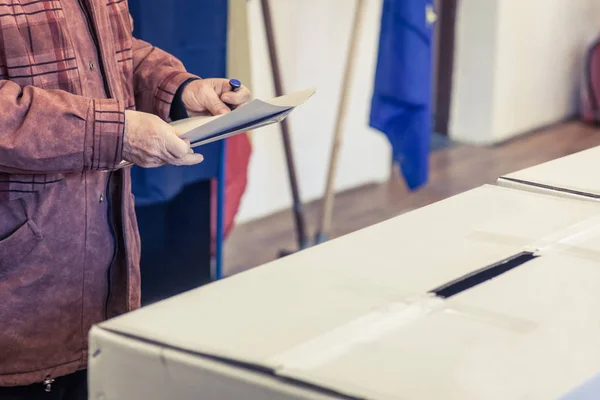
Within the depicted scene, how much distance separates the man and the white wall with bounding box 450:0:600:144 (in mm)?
3639

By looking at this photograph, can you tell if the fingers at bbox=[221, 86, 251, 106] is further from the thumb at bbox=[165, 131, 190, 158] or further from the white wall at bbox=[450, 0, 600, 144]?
the white wall at bbox=[450, 0, 600, 144]

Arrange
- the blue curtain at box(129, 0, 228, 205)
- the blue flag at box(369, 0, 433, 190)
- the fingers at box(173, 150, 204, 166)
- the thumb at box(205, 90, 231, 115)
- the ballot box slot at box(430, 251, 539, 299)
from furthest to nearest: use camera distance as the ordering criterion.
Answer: the blue flag at box(369, 0, 433, 190)
the blue curtain at box(129, 0, 228, 205)
the thumb at box(205, 90, 231, 115)
the fingers at box(173, 150, 204, 166)
the ballot box slot at box(430, 251, 539, 299)

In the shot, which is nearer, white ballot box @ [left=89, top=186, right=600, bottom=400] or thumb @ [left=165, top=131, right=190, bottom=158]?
white ballot box @ [left=89, top=186, right=600, bottom=400]

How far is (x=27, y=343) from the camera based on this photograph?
123 cm

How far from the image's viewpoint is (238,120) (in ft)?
3.87

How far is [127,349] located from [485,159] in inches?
158

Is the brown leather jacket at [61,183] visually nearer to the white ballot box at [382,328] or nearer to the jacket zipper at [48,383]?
the jacket zipper at [48,383]

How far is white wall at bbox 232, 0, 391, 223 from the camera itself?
138 inches

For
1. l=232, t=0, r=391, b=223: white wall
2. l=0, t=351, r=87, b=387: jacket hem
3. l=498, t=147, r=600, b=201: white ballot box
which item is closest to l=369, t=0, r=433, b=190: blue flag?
l=232, t=0, r=391, b=223: white wall

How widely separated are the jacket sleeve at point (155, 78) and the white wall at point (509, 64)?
11.6ft

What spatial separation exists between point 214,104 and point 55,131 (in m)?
0.33

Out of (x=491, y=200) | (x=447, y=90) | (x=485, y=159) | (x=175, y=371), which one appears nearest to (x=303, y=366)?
(x=175, y=371)

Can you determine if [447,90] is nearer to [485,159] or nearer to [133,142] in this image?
[485,159]

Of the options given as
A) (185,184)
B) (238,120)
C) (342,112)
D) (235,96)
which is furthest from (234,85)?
(342,112)
